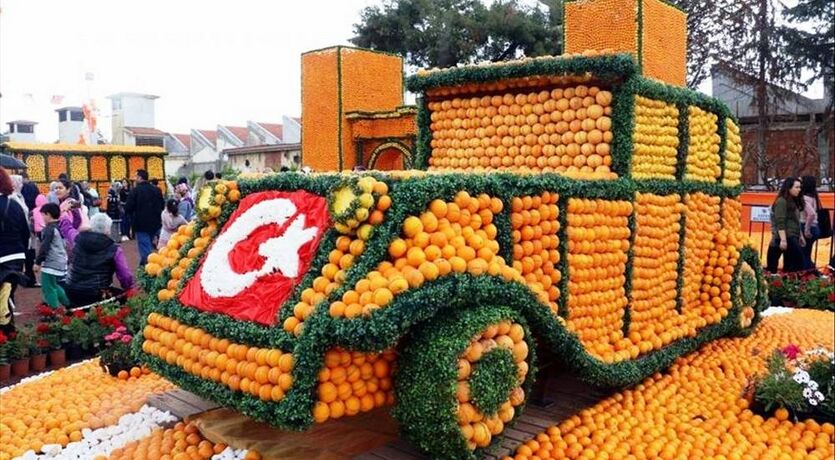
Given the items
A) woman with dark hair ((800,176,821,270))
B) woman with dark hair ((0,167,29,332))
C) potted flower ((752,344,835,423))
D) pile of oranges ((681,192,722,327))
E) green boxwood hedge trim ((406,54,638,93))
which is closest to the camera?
potted flower ((752,344,835,423))

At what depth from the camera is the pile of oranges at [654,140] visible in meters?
5.76

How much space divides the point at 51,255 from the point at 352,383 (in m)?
6.93

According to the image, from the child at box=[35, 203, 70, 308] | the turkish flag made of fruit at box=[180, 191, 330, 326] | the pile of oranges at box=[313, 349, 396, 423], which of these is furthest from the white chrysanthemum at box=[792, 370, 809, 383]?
the child at box=[35, 203, 70, 308]

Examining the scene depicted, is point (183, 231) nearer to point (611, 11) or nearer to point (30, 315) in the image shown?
point (30, 315)

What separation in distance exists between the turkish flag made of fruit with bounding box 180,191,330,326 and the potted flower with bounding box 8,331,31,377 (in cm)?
326

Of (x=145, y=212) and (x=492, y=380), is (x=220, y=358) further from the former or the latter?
(x=145, y=212)

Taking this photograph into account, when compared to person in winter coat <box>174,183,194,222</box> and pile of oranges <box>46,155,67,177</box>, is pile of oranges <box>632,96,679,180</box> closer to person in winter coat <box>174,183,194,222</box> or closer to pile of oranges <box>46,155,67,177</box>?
person in winter coat <box>174,183,194,222</box>

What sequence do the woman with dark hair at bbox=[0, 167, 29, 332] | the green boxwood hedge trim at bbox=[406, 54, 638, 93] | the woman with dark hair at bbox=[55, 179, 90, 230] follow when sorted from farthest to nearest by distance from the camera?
the woman with dark hair at bbox=[55, 179, 90, 230] < the woman with dark hair at bbox=[0, 167, 29, 332] < the green boxwood hedge trim at bbox=[406, 54, 638, 93]

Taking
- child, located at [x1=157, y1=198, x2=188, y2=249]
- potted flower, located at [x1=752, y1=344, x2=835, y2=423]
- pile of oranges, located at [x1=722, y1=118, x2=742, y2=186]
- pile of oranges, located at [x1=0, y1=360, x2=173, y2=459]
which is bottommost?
pile of oranges, located at [x1=0, y1=360, x2=173, y2=459]

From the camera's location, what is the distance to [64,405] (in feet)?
18.1

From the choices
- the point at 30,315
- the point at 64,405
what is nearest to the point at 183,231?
the point at 64,405

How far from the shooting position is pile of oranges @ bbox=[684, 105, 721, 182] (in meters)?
6.60

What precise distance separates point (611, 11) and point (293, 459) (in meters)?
11.6

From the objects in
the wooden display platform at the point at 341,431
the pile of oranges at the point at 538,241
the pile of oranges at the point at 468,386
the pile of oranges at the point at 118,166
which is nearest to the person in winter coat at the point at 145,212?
the wooden display platform at the point at 341,431
